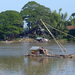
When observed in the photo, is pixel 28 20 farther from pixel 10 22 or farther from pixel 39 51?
pixel 39 51

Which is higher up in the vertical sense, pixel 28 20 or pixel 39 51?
pixel 28 20

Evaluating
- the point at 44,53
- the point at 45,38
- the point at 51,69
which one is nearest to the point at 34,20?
the point at 45,38

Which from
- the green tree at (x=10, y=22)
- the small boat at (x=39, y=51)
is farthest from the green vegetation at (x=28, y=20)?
the small boat at (x=39, y=51)

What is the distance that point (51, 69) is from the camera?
17.3 metres

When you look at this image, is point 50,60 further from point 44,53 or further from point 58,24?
point 58,24

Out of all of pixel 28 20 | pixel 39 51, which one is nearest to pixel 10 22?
pixel 28 20

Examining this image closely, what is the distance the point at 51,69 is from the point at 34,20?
4325 centimetres

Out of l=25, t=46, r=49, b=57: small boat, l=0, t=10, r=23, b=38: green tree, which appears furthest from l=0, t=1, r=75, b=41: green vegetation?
l=25, t=46, r=49, b=57: small boat

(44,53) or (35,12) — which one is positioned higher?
(35,12)

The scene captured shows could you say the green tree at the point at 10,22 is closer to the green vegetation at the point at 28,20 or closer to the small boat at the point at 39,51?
the green vegetation at the point at 28,20

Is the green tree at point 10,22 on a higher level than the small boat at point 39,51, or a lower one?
higher

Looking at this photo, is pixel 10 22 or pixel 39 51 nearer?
pixel 39 51

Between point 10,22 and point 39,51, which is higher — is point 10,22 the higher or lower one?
the higher one

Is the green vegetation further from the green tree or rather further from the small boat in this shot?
the small boat
